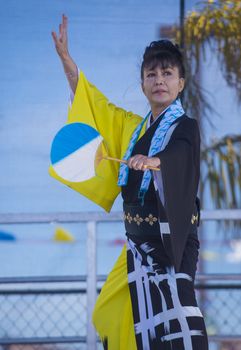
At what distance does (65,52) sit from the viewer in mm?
3701

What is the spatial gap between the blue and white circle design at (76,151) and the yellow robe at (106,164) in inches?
5.6

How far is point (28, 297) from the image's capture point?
15.3 feet

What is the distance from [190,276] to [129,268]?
25 centimetres

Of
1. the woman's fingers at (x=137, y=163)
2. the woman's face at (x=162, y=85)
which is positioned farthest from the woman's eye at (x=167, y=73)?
the woman's fingers at (x=137, y=163)

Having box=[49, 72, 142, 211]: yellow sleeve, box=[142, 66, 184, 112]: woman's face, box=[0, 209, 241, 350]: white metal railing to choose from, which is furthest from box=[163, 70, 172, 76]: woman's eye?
box=[0, 209, 241, 350]: white metal railing

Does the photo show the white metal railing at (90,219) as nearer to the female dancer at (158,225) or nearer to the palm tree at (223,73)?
the palm tree at (223,73)

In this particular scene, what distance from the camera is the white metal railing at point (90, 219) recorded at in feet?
14.5

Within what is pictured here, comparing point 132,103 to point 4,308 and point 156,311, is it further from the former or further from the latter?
point 156,311

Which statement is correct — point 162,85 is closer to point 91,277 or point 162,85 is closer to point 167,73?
point 167,73

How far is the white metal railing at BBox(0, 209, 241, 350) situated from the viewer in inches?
173

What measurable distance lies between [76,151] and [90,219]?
1.03m

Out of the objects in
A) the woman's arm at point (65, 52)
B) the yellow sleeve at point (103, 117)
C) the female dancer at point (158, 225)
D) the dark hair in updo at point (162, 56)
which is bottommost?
the female dancer at point (158, 225)

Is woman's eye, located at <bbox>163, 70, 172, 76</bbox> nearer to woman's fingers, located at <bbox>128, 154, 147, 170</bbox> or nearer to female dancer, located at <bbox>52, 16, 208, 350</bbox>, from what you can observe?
female dancer, located at <bbox>52, 16, 208, 350</bbox>

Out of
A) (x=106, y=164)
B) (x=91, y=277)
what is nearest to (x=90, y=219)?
(x=91, y=277)
